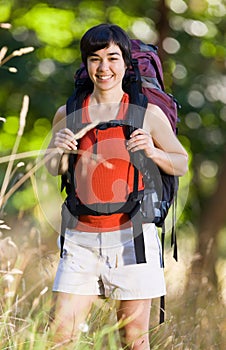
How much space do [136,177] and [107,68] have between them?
50 centimetres

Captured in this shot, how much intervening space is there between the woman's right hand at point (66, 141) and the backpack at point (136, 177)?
20cm

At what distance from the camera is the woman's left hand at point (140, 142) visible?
3.68 meters

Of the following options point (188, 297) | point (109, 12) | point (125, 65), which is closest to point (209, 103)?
point (109, 12)

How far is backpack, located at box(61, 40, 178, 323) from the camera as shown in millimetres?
3854

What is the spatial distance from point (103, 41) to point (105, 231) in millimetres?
838

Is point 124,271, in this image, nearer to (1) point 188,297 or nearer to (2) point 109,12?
(1) point 188,297

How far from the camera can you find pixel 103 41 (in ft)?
12.9

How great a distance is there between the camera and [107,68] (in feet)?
12.8

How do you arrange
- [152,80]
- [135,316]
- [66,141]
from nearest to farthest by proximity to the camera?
[66,141] < [135,316] < [152,80]

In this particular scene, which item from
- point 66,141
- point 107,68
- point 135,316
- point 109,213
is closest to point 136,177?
point 109,213

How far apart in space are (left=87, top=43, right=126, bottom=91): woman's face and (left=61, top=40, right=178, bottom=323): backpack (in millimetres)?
109

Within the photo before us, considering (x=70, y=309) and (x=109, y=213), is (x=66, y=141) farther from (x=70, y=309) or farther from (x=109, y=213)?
(x=70, y=309)

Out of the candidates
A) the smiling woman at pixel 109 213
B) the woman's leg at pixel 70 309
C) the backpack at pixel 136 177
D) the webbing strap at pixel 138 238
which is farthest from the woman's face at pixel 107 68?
the woman's leg at pixel 70 309

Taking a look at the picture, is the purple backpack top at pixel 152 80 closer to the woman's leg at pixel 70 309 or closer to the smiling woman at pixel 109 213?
the smiling woman at pixel 109 213
